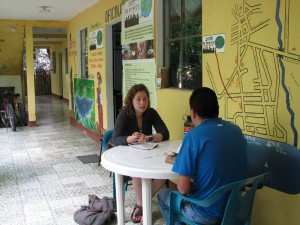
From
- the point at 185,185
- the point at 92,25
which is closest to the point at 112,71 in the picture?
the point at 92,25

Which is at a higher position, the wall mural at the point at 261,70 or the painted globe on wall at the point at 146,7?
the painted globe on wall at the point at 146,7

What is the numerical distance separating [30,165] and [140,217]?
2527mm

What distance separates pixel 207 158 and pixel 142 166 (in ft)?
1.76

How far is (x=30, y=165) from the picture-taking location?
514cm

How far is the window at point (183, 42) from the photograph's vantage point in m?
3.54

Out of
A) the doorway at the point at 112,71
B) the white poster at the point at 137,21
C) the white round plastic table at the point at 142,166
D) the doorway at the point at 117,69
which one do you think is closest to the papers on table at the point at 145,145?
the white round plastic table at the point at 142,166

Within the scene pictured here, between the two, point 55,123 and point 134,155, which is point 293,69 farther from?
point 55,123

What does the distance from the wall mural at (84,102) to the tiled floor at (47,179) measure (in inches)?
13.0

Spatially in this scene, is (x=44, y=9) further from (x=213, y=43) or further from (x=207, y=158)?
(x=207, y=158)

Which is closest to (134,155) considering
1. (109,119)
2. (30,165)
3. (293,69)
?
(293,69)

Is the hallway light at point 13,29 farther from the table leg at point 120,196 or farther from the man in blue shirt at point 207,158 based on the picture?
the man in blue shirt at point 207,158

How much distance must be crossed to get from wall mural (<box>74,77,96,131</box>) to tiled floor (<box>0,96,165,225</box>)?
331mm

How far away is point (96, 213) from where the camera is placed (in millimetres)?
3207

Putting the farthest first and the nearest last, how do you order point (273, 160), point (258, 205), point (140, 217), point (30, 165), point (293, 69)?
point (30, 165)
point (140, 217)
point (258, 205)
point (273, 160)
point (293, 69)
